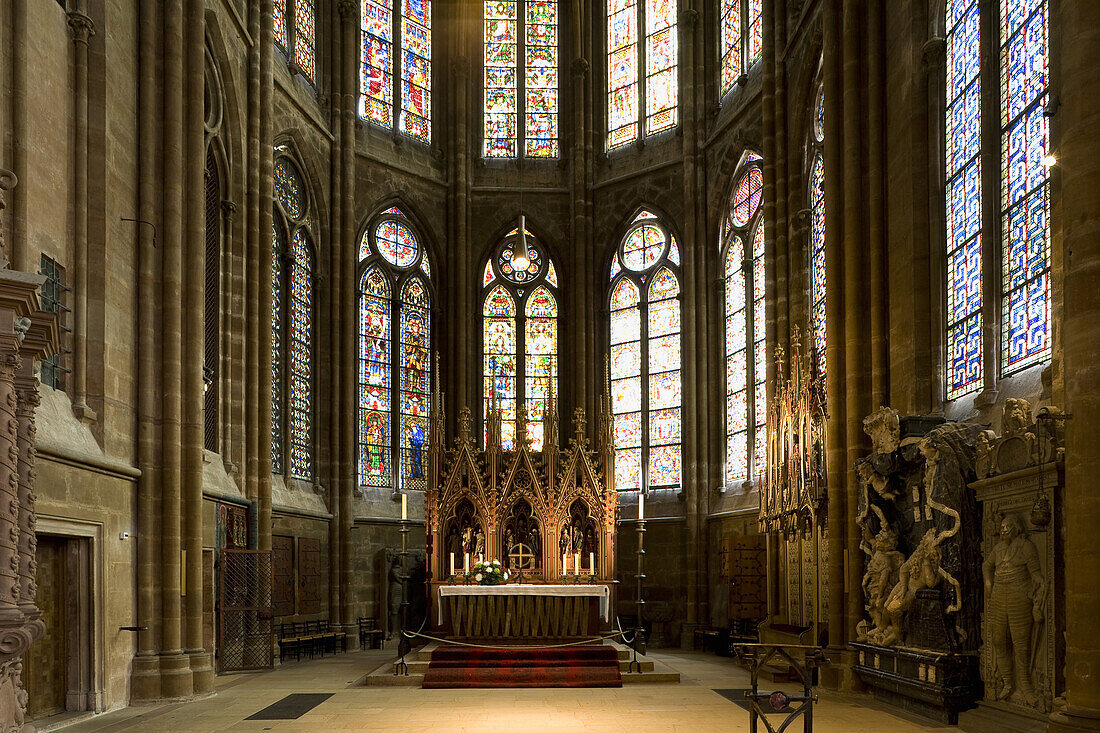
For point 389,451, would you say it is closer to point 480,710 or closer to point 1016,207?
point 480,710

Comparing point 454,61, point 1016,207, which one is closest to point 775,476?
point 1016,207

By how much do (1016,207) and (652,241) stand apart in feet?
47.7

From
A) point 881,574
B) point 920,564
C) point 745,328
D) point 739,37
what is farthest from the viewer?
point 739,37

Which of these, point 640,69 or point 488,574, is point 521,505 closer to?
point 488,574

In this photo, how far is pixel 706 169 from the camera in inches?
1043

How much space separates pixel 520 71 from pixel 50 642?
2003 centimetres

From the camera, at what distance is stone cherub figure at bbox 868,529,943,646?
13.0m

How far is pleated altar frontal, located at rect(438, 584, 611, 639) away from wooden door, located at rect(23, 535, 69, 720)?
20.5 ft

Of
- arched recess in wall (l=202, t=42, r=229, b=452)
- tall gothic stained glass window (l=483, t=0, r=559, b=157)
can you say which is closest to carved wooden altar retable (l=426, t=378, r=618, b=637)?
arched recess in wall (l=202, t=42, r=229, b=452)

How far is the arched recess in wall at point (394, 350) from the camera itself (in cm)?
2706

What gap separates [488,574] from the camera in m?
19.0

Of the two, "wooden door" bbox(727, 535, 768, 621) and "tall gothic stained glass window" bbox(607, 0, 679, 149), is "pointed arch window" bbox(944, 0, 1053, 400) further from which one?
"tall gothic stained glass window" bbox(607, 0, 679, 149)

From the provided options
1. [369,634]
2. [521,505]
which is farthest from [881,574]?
[369,634]

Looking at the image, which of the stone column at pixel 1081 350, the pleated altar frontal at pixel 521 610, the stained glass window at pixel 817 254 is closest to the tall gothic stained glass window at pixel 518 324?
the stained glass window at pixel 817 254
